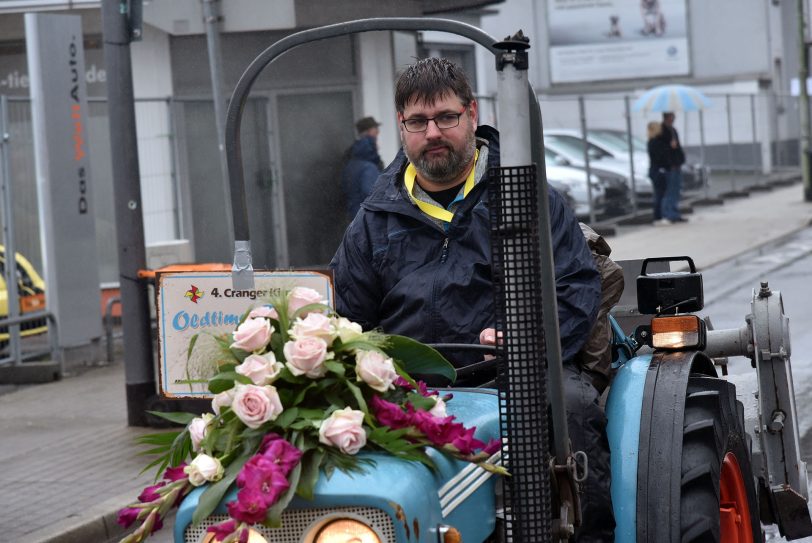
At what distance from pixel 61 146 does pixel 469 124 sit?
355 inches

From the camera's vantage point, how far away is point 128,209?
9.38 m

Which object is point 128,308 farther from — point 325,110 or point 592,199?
point 592,199

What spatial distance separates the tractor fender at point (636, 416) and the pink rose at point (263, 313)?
118 cm

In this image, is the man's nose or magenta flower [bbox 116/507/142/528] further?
the man's nose

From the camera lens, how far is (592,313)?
12.7 ft

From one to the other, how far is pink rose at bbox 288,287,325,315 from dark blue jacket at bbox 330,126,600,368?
2.35 ft

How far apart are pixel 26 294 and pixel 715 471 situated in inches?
389

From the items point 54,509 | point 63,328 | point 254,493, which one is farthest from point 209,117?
point 254,493

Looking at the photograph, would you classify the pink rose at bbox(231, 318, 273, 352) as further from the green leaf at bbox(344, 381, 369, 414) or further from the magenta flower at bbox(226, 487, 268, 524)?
the magenta flower at bbox(226, 487, 268, 524)

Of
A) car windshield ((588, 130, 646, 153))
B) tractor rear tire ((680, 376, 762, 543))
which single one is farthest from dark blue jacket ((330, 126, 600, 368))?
car windshield ((588, 130, 646, 153))

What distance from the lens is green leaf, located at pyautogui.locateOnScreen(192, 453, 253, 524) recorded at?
2865mm

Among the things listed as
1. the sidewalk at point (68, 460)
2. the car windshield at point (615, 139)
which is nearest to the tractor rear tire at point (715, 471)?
the sidewalk at point (68, 460)

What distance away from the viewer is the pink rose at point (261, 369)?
302cm

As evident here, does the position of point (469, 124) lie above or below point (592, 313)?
above
